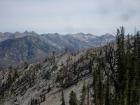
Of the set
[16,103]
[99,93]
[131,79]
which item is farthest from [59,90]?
[131,79]

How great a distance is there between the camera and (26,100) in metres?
187

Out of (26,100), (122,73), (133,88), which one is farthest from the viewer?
(26,100)

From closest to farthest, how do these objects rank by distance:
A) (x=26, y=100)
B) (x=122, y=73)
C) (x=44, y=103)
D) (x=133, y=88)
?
1. (x=133, y=88)
2. (x=122, y=73)
3. (x=44, y=103)
4. (x=26, y=100)

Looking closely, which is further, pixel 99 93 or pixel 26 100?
pixel 26 100

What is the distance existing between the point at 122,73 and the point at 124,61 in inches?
229

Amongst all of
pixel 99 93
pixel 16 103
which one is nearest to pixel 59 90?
pixel 16 103

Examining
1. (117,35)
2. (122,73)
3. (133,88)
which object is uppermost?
(117,35)

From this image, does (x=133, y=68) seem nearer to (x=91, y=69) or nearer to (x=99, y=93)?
(x=99, y=93)

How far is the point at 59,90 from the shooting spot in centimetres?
16738

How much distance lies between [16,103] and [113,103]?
12805 centimetres

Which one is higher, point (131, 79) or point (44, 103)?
point (131, 79)

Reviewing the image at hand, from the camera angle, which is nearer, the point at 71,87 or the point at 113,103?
the point at 113,103

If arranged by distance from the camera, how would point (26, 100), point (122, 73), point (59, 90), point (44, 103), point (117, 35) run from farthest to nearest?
point (26, 100), point (59, 90), point (44, 103), point (117, 35), point (122, 73)

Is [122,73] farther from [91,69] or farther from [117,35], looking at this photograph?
[91,69]
